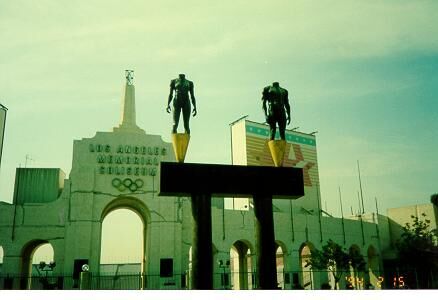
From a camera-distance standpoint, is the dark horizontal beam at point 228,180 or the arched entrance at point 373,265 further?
the arched entrance at point 373,265

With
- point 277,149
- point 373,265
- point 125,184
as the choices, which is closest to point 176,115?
point 277,149

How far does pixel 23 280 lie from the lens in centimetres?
3441

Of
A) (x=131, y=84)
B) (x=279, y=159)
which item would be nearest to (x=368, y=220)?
(x=131, y=84)

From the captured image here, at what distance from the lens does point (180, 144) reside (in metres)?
13.4

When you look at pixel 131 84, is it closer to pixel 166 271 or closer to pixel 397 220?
pixel 166 271

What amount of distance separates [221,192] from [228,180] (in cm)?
39

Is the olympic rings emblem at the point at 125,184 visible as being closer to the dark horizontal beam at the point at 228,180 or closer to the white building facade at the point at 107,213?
the white building facade at the point at 107,213

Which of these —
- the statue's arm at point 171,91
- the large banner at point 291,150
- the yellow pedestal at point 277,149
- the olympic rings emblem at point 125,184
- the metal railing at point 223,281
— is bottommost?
the metal railing at point 223,281

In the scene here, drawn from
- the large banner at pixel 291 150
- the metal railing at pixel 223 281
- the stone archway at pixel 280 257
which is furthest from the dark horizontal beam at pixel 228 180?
the large banner at pixel 291 150

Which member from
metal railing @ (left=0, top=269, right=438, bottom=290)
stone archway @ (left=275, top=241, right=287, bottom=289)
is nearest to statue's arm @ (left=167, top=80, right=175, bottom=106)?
metal railing @ (left=0, top=269, right=438, bottom=290)

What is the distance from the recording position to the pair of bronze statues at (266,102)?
1380 cm

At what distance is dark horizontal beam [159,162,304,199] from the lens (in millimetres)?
12562

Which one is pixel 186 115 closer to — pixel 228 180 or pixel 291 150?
pixel 228 180

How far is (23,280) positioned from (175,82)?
27150 mm
